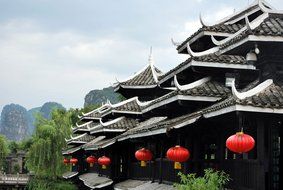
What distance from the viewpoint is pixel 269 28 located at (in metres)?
10.4

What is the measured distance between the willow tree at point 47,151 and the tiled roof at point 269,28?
3045 cm

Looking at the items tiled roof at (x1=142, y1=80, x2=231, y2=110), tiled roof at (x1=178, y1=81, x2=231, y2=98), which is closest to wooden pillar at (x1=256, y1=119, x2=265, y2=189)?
tiled roof at (x1=142, y1=80, x2=231, y2=110)

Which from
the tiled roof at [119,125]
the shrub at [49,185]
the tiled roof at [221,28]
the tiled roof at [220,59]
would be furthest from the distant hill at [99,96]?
the tiled roof at [220,59]

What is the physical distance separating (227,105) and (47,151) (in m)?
31.9

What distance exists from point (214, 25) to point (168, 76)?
7.53 ft

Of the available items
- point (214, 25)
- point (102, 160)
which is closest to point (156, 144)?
point (214, 25)

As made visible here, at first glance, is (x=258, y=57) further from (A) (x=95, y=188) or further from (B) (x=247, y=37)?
(A) (x=95, y=188)

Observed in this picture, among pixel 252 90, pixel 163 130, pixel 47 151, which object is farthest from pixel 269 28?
pixel 47 151

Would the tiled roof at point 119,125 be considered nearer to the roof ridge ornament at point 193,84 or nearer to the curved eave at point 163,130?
the curved eave at point 163,130

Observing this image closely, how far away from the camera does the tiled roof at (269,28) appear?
10.0m

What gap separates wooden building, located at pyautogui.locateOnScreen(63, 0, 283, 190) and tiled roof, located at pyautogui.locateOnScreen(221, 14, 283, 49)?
0.02m

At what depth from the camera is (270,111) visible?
30.2 ft

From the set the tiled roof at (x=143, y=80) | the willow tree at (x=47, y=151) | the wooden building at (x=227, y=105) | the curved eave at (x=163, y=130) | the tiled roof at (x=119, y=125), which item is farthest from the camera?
the willow tree at (x=47, y=151)

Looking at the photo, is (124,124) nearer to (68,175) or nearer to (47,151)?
(68,175)
